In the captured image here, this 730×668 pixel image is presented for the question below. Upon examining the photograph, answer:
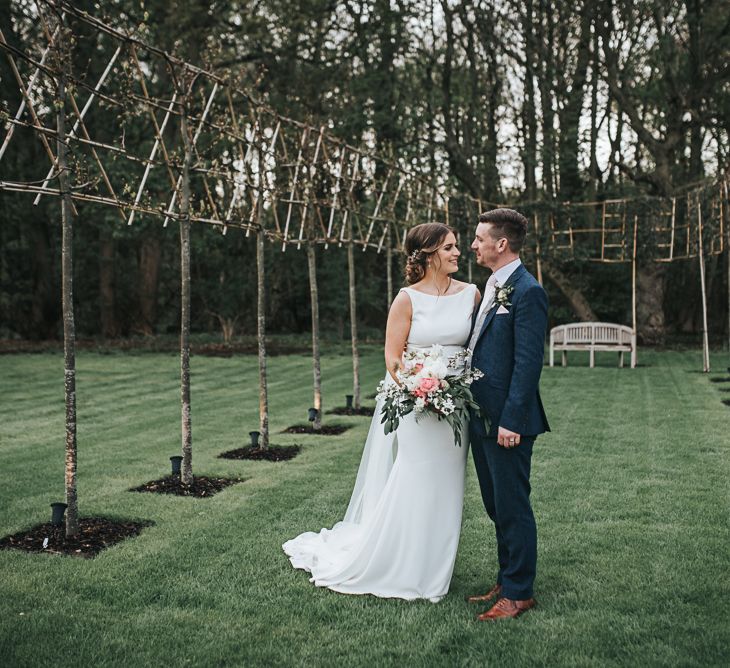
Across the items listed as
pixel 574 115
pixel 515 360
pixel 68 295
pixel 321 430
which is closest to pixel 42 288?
pixel 574 115

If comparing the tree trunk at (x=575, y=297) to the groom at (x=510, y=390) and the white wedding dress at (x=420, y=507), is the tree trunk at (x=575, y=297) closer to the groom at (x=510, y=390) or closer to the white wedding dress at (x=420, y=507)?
the white wedding dress at (x=420, y=507)

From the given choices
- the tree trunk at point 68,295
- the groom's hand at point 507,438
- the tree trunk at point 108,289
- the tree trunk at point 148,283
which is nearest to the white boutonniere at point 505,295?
the groom's hand at point 507,438

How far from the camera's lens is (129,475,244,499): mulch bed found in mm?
6418

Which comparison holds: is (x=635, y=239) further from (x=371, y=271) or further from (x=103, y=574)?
(x=103, y=574)

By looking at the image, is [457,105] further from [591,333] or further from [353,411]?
[353,411]

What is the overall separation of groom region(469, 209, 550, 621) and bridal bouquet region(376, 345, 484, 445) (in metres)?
0.11

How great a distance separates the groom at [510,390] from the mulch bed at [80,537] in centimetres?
244

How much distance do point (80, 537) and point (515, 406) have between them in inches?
121

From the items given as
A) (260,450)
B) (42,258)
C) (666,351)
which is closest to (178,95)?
(260,450)

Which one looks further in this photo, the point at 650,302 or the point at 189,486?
the point at 650,302

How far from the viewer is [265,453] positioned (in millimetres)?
7984

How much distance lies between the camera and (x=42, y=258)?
24.2m

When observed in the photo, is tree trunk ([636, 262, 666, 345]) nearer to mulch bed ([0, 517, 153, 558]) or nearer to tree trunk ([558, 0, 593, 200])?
tree trunk ([558, 0, 593, 200])

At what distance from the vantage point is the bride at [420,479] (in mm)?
4277
